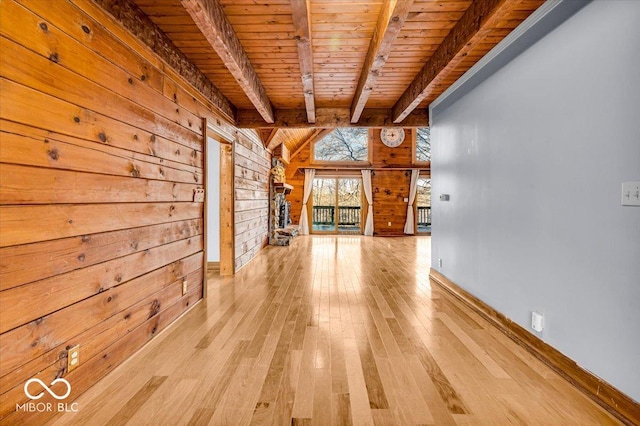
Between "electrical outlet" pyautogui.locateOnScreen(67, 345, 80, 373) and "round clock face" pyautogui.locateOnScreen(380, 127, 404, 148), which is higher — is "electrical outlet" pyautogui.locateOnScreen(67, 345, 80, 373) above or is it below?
below

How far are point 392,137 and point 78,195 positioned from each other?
30.8 ft

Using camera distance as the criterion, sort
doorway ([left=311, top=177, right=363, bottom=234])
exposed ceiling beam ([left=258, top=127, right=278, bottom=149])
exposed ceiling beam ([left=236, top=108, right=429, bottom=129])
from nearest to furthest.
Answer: exposed ceiling beam ([left=236, top=108, right=429, bottom=129]), exposed ceiling beam ([left=258, top=127, right=278, bottom=149]), doorway ([left=311, top=177, right=363, bottom=234])

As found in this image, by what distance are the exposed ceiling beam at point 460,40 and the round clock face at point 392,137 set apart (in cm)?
→ 656

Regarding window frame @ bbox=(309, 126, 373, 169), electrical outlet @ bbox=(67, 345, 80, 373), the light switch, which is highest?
window frame @ bbox=(309, 126, 373, 169)

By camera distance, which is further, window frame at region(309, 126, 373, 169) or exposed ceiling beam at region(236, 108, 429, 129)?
window frame at region(309, 126, 373, 169)

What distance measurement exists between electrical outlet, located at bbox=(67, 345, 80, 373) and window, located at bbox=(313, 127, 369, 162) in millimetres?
8923

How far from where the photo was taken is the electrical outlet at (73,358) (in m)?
1.59

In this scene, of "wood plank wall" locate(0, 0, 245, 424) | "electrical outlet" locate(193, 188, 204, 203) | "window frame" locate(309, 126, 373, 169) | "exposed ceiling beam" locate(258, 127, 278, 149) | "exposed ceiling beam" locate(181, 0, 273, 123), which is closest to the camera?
"wood plank wall" locate(0, 0, 245, 424)

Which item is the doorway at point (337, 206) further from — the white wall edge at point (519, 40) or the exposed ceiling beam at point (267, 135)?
the white wall edge at point (519, 40)

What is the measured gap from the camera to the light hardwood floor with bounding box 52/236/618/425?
1.54 metres

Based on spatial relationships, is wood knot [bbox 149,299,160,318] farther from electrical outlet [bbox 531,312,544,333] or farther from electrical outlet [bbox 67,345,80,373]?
electrical outlet [bbox 531,312,544,333]

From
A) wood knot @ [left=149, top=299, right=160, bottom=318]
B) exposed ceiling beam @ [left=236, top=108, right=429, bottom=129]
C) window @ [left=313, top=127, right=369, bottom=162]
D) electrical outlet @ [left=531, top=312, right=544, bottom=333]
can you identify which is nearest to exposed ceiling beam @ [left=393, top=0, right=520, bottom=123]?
exposed ceiling beam @ [left=236, top=108, right=429, bottom=129]

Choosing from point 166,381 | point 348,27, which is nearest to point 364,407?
point 166,381

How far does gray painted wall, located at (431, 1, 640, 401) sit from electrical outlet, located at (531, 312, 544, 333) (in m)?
0.04
